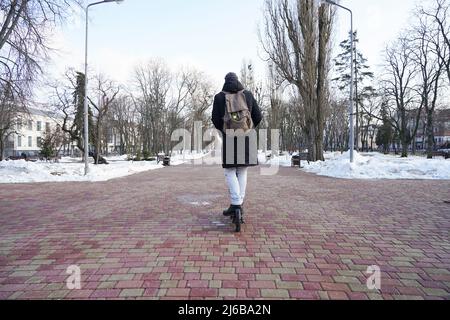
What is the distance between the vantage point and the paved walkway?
100 inches

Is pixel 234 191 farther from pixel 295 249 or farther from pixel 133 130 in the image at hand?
pixel 133 130

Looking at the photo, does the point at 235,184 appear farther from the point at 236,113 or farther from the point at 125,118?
the point at 125,118

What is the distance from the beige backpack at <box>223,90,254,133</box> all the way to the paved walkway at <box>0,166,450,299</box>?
1.52m

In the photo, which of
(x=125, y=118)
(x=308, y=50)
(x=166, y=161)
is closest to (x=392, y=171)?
(x=308, y=50)

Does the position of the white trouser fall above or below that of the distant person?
below

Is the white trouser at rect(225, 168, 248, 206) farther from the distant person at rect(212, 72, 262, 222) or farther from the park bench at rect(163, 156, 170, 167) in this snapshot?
→ the park bench at rect(163, 156, 170, 167)

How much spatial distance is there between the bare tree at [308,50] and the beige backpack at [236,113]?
729 inches

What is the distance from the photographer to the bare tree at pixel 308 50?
826 inches

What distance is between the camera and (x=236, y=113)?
4156 millimetres

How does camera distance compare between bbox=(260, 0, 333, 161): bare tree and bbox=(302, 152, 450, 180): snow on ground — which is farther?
bbox=(260, 0, 333, 161): bare tree

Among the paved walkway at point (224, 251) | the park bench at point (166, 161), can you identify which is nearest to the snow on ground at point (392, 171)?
the paved walkway at point (224, 251)

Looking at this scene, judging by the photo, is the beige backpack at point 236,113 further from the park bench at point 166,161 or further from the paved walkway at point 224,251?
the park bench at point 166,161

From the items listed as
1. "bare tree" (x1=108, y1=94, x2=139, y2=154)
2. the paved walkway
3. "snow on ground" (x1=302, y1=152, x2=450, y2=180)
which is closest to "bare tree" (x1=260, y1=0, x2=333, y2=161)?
"snow on ground" (x1=302, y1=152, x2=450, y2=180)

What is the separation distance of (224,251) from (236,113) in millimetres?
1861
